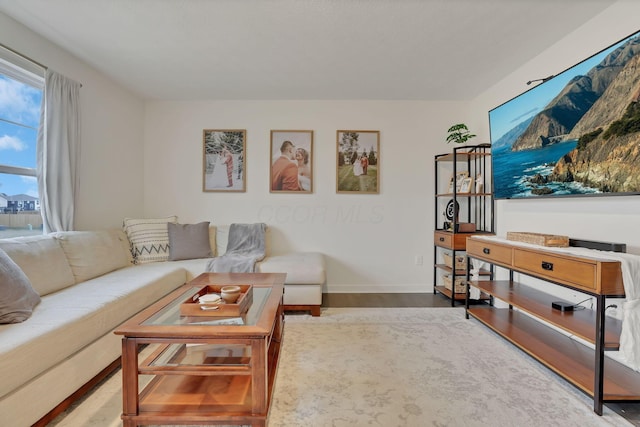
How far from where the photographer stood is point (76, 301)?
1.78 m

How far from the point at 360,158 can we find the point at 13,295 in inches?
128

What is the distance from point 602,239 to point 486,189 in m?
1.45

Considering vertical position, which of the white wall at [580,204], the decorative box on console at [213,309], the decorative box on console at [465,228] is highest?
the white wall at [580,204]

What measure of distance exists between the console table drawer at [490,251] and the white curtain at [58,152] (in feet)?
11.9

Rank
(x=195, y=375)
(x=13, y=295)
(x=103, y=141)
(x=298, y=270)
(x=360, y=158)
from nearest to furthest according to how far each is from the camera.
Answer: (x=195, y=375), (x=13, y=295), (x=298, y=270), (x=103, y=141), (x=360, y=158)

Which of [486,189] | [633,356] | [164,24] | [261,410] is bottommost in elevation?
[261,410]

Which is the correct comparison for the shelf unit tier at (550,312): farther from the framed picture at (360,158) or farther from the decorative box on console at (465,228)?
the framed picture at (360,158)

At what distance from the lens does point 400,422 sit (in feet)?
4.71

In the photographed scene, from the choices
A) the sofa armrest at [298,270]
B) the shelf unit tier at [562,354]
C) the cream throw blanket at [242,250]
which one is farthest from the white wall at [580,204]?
the cream throw blanket at [242,250]

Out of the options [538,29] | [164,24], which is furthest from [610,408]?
[164,24]

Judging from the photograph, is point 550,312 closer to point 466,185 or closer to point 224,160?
point 466,185

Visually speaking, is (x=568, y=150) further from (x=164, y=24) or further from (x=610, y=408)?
(x=164, y=24)

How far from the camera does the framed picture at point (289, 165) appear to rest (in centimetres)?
369

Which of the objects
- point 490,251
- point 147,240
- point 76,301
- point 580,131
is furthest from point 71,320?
point 580,131
